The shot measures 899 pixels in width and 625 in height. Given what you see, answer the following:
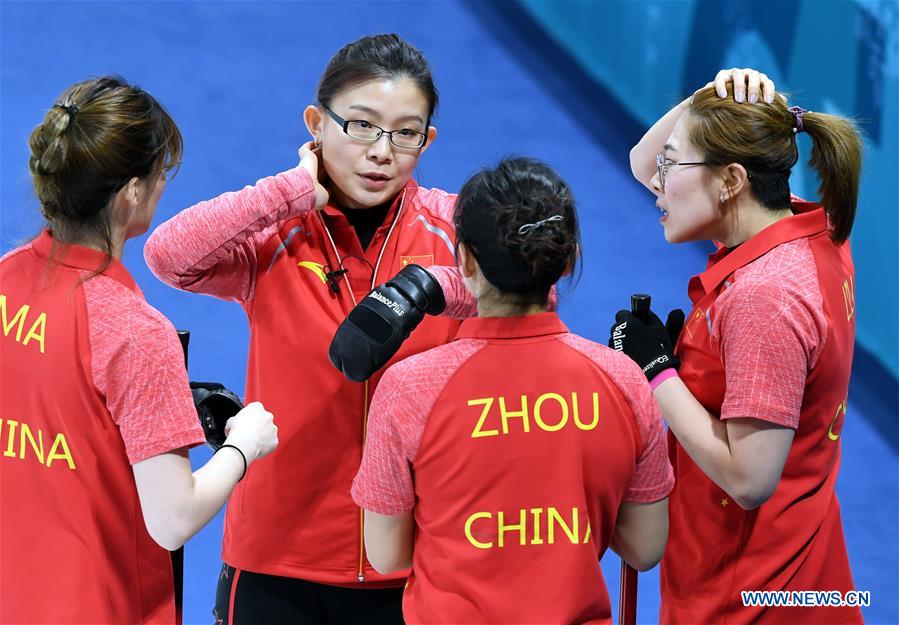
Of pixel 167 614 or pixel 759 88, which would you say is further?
pixel 759 88

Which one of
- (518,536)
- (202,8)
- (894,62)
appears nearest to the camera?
(518,536)

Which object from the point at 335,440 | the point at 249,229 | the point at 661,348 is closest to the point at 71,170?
the point at 249,229

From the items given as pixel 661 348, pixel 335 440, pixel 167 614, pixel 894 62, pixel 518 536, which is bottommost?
pixel 167 614

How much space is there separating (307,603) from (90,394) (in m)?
0.68

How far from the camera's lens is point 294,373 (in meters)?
2.12

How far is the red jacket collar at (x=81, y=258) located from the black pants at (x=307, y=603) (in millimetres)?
698

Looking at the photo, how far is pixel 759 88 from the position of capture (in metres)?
2.19

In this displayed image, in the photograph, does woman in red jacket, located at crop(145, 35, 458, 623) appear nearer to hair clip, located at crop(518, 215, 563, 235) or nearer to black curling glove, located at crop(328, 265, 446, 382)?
black curling glove, located at crop(328, 265, 446, 382)

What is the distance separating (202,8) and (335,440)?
3.28 m

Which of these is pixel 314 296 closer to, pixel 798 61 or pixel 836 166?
pixel 836 166

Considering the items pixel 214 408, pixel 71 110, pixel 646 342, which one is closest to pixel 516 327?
pixel 646 342

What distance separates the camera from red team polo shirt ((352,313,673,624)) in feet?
5.39

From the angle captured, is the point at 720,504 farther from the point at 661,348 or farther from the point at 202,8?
the point at 202,8

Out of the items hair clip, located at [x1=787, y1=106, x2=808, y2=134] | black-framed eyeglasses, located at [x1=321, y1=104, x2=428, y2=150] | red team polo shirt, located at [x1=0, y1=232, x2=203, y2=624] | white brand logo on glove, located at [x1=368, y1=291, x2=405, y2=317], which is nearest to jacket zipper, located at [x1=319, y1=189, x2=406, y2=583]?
black-framed eyeglasses, located at [x1=321, y1=104, x2=428, y2=150]
